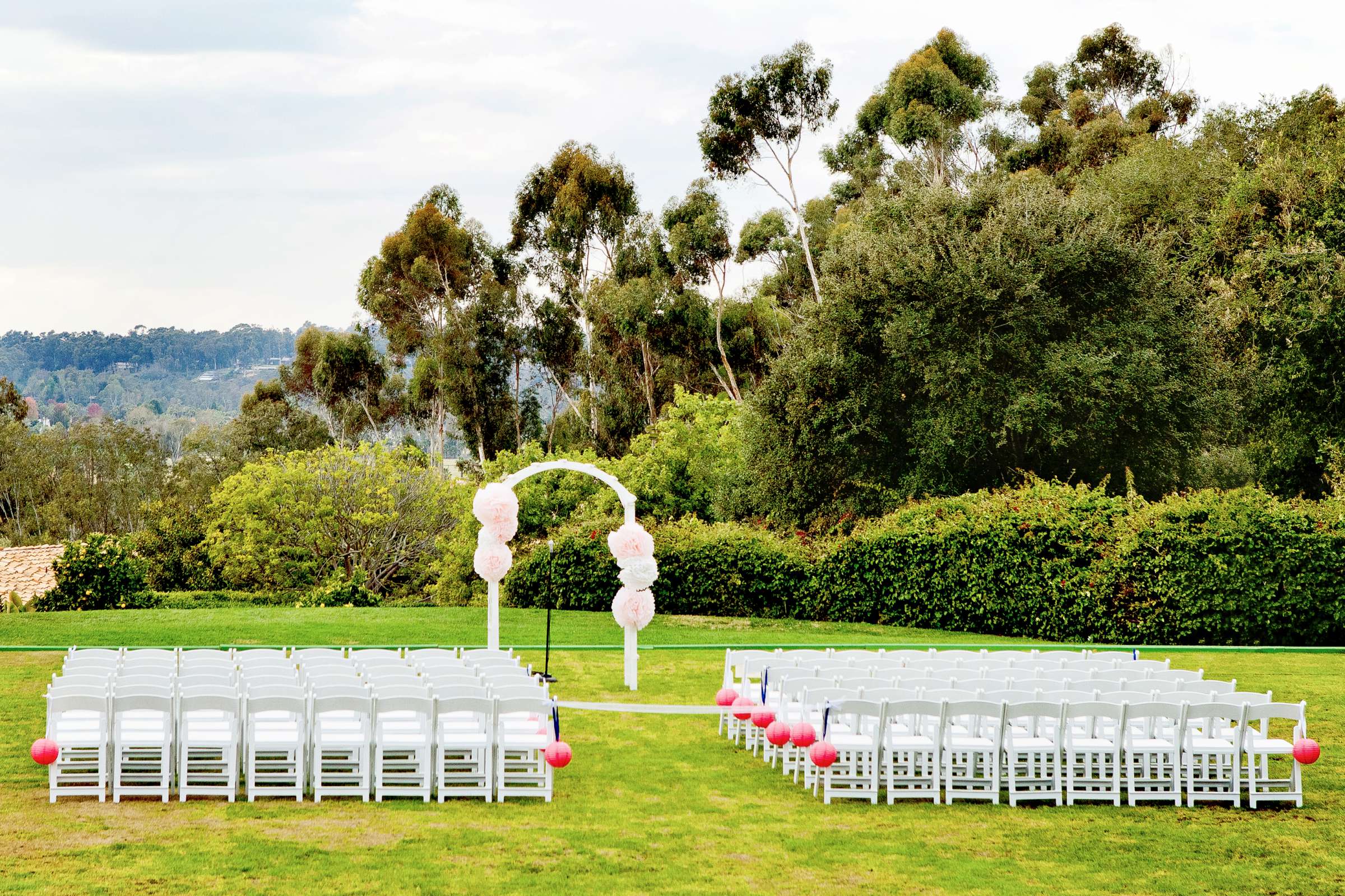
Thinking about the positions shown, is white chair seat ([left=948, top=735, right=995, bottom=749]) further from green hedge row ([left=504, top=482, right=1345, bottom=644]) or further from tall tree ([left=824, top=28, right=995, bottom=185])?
tall tree ([left=824, top=28, right=995, bottom=185])

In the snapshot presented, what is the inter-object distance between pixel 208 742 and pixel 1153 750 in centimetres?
746

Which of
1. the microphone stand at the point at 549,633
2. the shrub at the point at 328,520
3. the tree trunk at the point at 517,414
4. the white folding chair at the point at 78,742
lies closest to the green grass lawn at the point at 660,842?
the white folding chair at the point at 78,742

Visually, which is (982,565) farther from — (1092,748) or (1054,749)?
(1054,749)

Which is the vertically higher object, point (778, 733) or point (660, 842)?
point (778, 733)

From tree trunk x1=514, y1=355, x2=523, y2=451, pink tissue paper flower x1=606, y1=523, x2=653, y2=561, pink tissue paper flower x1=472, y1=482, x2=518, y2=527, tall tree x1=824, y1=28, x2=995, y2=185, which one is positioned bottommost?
pink tissue paper flower x1=606, y1=523, x2=653, y2=561

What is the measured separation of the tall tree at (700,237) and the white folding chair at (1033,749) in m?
32.4

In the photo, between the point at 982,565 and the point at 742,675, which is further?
the point at 982,565

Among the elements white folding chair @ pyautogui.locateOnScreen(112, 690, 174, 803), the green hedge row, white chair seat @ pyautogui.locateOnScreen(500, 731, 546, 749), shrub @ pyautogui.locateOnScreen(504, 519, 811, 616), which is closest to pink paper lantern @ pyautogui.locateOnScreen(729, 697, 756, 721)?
white chair seat @ pyautogui.locateOnScreen(500, 731, 546, 749)

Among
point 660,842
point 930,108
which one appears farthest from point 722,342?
point 660,842

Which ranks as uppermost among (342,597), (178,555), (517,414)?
(517,414)

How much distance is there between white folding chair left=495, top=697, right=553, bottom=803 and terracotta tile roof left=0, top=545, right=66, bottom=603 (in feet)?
91.3

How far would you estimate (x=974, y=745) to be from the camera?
9.42 metres

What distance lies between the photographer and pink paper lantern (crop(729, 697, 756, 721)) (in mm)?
11062

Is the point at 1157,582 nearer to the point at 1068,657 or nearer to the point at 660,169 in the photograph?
the point at 1068,657
